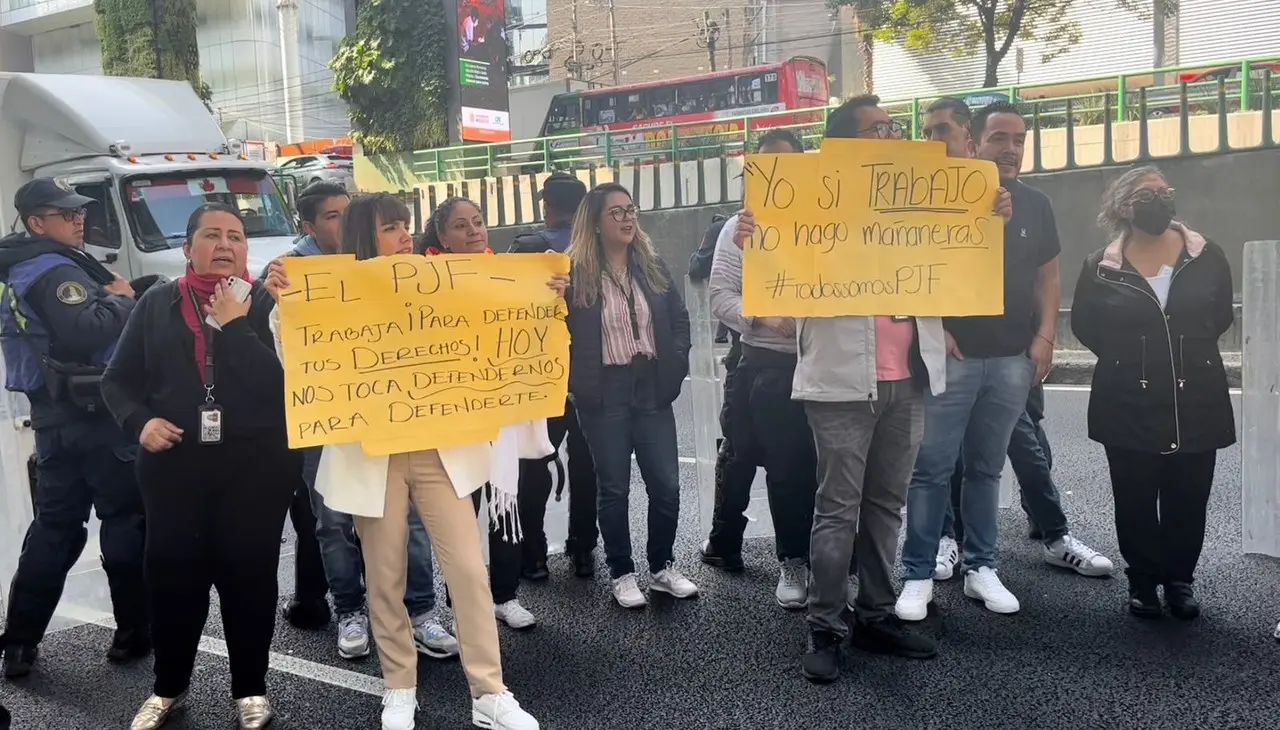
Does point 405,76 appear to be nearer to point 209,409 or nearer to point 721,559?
point 721,559

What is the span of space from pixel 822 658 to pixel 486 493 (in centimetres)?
146

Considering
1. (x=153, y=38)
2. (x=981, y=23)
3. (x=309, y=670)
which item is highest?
(x=981, y=23)

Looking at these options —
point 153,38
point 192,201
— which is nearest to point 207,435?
point 192,201

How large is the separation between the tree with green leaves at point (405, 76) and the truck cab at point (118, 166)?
14.0 m

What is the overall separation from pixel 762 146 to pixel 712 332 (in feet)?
3.10

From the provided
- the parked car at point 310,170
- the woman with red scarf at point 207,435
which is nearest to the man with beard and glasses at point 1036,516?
the woman with red scarf at point 207,435

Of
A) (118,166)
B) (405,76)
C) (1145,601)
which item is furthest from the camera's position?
(405,76)

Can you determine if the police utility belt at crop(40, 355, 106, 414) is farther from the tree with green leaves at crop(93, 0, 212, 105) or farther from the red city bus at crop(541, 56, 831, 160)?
the red city bus at crop(541, 56, 831, 160)

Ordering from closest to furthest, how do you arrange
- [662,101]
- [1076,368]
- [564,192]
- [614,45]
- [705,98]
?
1. [564,192]
2. [1076,368]
3. [705,98]
4. [662,101]
5. [614,45]

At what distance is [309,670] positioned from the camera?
159 inches

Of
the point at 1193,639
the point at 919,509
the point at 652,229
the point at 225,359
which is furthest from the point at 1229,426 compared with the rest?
the point at 652,229

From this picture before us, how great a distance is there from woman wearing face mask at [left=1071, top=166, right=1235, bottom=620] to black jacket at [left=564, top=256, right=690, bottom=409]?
5.43ft

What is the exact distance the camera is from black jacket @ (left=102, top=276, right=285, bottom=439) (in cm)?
326

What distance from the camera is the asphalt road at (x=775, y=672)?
340 centimetres
